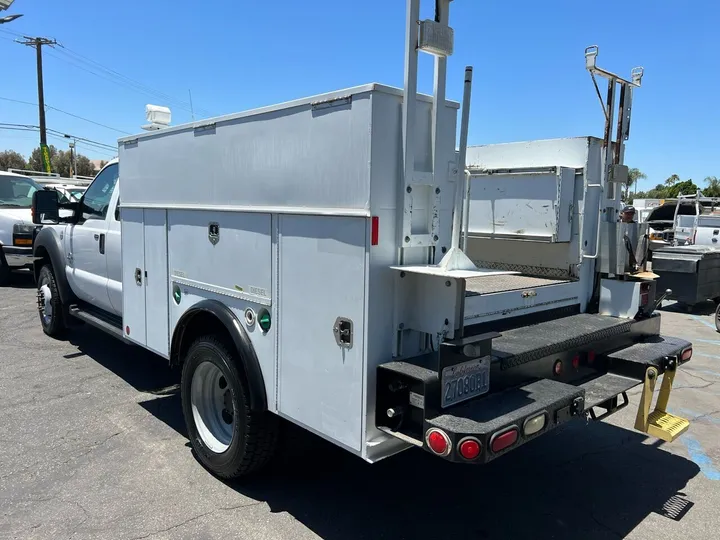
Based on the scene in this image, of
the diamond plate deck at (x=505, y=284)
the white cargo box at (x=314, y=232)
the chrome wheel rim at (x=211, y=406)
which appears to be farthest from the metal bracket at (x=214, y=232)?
the diamond plate deck at (x=505, y=284)

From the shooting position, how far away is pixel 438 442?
8.11 feet

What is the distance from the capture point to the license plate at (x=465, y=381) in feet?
8.62

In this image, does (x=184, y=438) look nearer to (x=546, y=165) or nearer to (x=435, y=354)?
(x=435, y=354)

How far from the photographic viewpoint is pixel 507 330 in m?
3.68

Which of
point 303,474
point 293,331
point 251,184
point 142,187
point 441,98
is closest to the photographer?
point 441,98

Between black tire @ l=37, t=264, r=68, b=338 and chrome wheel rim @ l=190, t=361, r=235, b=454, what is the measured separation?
3.58 meters

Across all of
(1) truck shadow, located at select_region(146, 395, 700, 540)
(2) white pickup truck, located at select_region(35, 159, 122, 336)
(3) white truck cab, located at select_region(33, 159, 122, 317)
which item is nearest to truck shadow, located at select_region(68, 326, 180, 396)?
(2) white pickup truck, located at select_region(35, 159, 122, 336)

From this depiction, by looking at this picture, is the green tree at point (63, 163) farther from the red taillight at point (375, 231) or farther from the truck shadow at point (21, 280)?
the red taillight at point (375, 231)

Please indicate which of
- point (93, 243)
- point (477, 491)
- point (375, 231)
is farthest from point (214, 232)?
point (93, 243)

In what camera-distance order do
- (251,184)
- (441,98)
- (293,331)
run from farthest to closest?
(251,184) < (293,331) < (441,98)

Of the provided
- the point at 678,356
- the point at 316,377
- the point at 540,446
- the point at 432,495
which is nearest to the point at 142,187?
the point at 316,377

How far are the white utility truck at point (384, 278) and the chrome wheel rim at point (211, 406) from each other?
0.01 m

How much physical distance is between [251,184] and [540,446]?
3182 mm

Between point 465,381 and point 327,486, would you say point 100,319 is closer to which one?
point 327,486
